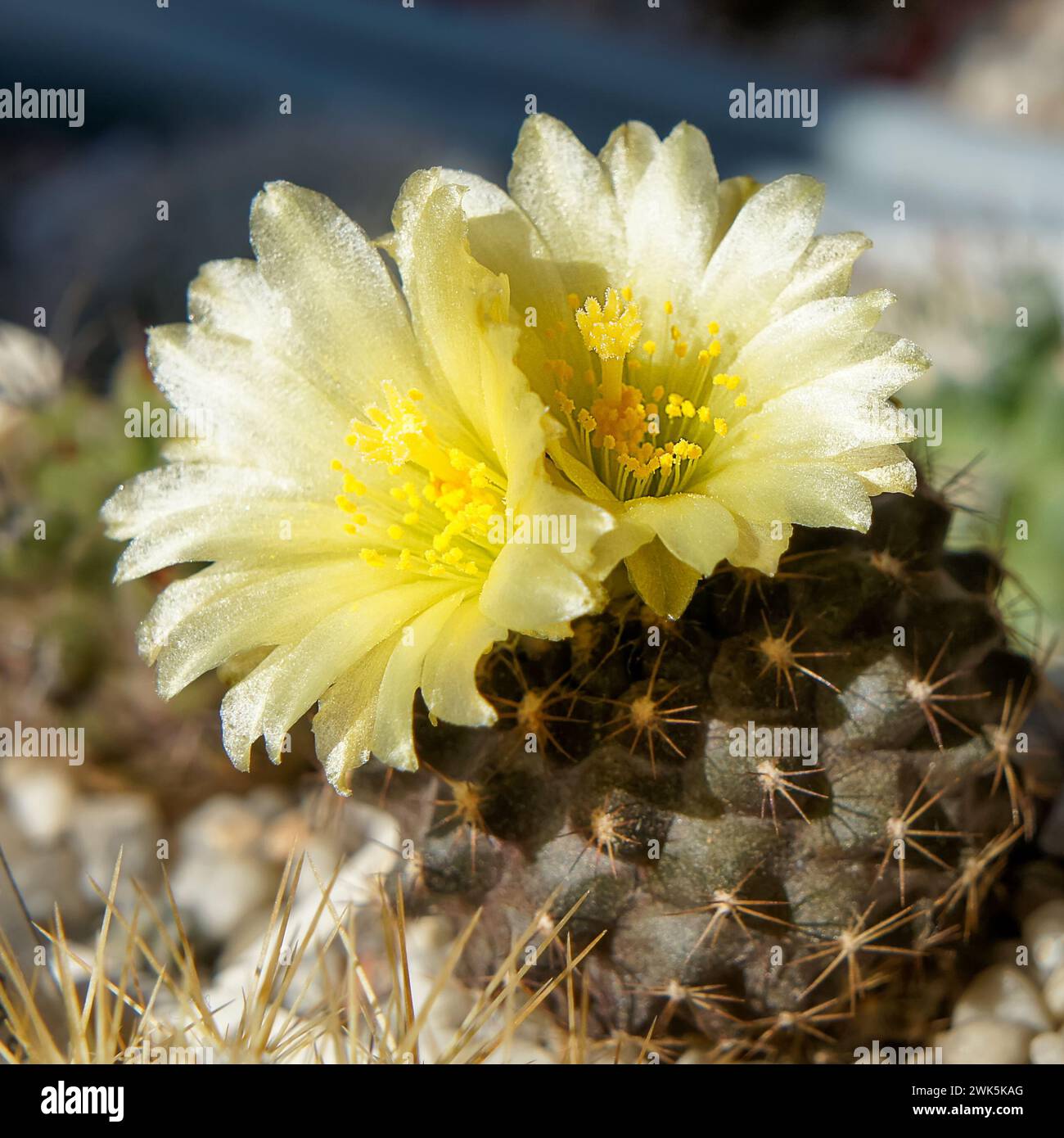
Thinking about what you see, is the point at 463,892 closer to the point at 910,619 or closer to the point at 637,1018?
the point at 637,1018

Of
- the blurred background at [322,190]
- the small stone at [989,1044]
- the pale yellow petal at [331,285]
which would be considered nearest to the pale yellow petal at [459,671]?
the pale yellow petal at [331,285]

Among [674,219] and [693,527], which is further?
[674,219]

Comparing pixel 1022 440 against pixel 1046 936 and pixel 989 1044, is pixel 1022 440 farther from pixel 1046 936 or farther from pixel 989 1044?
pixel 989 1044

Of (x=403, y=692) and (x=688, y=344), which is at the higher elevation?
(x=688, y=344)

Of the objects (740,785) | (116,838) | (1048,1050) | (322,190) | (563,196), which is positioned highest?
(322,190)

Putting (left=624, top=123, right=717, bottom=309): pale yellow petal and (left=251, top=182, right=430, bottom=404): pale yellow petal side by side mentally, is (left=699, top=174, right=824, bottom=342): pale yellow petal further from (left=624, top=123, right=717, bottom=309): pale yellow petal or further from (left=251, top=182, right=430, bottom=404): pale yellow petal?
(left=251, top=182, right=430, bottom=404): pale yellow petal

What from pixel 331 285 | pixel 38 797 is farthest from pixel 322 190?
pixel 331 285
